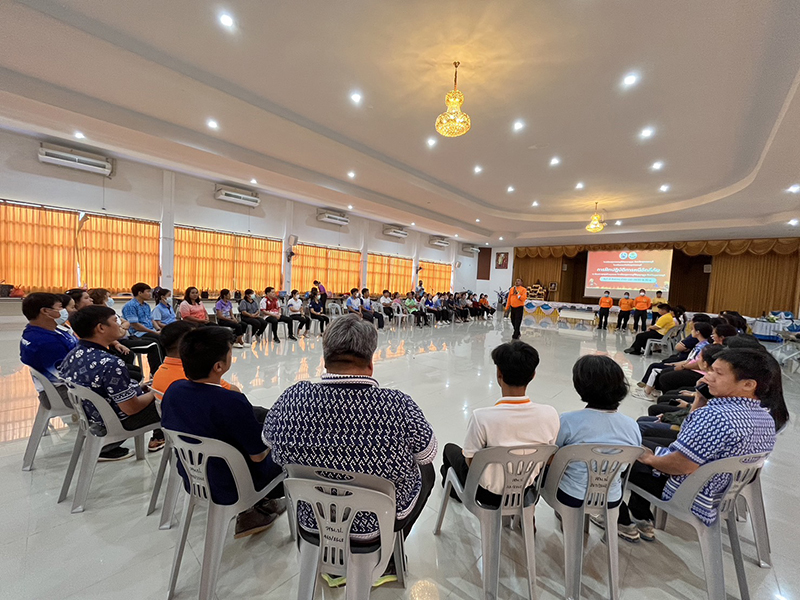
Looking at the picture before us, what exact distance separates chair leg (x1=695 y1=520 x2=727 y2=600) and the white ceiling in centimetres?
367

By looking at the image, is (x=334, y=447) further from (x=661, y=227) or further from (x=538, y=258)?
(x=538, y=258)

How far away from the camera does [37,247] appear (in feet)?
20.5

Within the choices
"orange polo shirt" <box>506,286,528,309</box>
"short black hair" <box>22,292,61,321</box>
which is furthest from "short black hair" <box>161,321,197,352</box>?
"orange polo shirt" <box>506,286,528,309</box>

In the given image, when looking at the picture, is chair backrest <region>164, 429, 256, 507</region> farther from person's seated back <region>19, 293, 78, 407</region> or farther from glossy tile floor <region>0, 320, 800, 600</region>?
person's seated back <region>19, 293, 78, 407</region>

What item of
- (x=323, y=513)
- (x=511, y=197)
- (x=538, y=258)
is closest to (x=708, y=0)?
(x=323, y=513)

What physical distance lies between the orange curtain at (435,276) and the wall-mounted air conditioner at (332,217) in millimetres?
4558

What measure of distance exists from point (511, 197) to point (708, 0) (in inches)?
249

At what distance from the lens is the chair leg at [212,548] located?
1192 mm

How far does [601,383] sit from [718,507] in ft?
2.18

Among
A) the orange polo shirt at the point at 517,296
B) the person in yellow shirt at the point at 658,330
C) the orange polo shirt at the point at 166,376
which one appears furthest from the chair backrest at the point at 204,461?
the orange polo shirt at the point at 517,296

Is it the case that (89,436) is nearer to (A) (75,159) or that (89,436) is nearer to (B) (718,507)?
(B) (718,507)

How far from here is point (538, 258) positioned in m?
16.0

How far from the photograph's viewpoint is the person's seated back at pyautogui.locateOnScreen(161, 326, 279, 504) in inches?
48.3

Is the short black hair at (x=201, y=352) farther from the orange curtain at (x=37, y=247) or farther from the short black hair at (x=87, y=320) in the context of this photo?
the orange curtain at (x=37, y=247)
